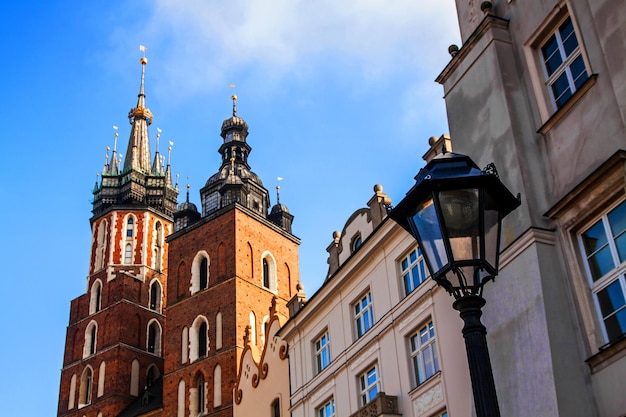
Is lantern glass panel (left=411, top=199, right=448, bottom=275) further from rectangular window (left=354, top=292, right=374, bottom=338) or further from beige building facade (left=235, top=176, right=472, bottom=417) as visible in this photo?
rectangular window (left=354, top=292, right=374, bottom=338)

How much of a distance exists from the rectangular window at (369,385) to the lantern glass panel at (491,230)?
12.0 meters

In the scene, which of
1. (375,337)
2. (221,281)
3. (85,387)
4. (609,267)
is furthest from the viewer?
(85,387)

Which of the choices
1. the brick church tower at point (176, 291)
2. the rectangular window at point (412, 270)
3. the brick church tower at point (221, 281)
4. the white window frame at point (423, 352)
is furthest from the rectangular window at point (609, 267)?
the brick church tower at point (221, 281)

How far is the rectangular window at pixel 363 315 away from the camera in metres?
18.2

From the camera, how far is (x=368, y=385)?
1759 centimetres

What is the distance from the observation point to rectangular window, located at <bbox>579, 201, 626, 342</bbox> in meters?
8.28

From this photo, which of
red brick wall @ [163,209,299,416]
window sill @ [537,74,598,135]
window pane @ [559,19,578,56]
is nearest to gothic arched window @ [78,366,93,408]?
red brick wall @ [163,209,299,416]

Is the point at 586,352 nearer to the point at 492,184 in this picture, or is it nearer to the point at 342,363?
the point at 492,184

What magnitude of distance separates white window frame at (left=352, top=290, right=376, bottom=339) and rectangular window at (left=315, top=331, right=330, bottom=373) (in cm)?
124

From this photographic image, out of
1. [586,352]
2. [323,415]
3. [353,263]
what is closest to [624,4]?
[586,352]

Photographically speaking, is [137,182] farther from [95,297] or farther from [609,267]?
[609,267]

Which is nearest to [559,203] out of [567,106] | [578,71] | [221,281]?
[567,106]

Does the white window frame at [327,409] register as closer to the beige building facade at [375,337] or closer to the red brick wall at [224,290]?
the beige building facade at [375,337]

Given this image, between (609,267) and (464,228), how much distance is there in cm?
373
